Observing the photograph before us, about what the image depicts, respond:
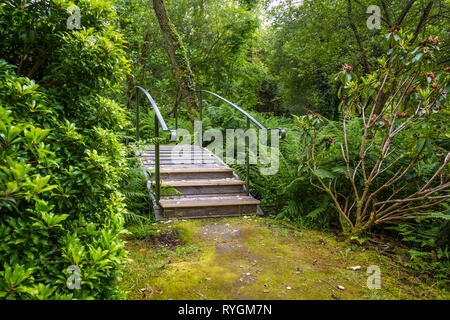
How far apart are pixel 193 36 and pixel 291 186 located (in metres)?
7.36

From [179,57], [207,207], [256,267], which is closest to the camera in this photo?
[256,267]

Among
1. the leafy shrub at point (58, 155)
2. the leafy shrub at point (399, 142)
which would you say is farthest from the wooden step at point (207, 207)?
the leafy shrub at point (58, 155)

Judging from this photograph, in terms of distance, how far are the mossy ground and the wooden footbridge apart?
315 mm

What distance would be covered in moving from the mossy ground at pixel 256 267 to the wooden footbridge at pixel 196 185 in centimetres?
32

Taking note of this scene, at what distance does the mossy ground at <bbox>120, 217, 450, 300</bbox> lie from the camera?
192 cm

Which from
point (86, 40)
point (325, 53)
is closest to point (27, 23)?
point (86, 40)

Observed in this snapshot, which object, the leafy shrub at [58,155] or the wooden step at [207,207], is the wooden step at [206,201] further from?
the leafy shrub at [58,155]

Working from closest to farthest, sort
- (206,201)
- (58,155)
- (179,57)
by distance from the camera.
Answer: (58,155), (206,201), (179,57)

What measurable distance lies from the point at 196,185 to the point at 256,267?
1719 millimetres

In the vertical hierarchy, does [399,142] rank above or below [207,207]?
above

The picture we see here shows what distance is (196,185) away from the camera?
3.77 metres

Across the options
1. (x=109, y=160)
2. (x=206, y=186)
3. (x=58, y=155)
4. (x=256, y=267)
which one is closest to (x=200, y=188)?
(x=206, y=186)

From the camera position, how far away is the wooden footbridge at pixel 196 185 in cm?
332

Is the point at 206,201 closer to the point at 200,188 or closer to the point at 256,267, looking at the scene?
the point at 200,188
